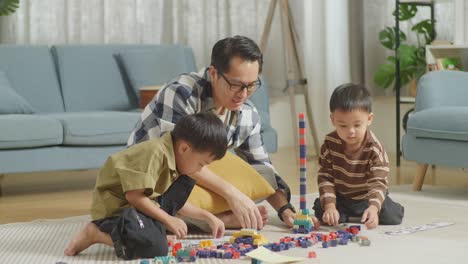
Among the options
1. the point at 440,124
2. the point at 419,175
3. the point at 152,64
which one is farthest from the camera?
the point at 152,64

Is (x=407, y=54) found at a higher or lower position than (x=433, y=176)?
higher

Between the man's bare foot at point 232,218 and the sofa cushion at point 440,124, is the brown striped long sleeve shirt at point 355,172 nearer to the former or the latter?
the man's bare foot at point 232,218

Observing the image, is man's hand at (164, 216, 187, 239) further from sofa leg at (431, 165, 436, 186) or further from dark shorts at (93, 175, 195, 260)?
sofa leg at (431, 165, 436, 186)

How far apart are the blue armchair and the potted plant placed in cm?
122

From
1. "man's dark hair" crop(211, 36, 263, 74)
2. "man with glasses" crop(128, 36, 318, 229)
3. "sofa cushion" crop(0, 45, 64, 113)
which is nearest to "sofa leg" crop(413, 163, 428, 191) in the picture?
"man with glasses" crop(128, 36, 318, 229)

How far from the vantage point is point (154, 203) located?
246 cm

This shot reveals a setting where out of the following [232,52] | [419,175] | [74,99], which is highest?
[232,52]

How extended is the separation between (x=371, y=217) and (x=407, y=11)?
2969 millimetres

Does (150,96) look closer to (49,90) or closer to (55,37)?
(49,90)

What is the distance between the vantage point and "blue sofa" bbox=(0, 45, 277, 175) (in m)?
3.98

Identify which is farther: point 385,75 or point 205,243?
point 385,75

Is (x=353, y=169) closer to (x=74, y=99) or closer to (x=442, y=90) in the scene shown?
(x=442, y=90)

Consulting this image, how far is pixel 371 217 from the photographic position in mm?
2758

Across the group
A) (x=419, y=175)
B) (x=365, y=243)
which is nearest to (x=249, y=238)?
(x=365, y=243)
